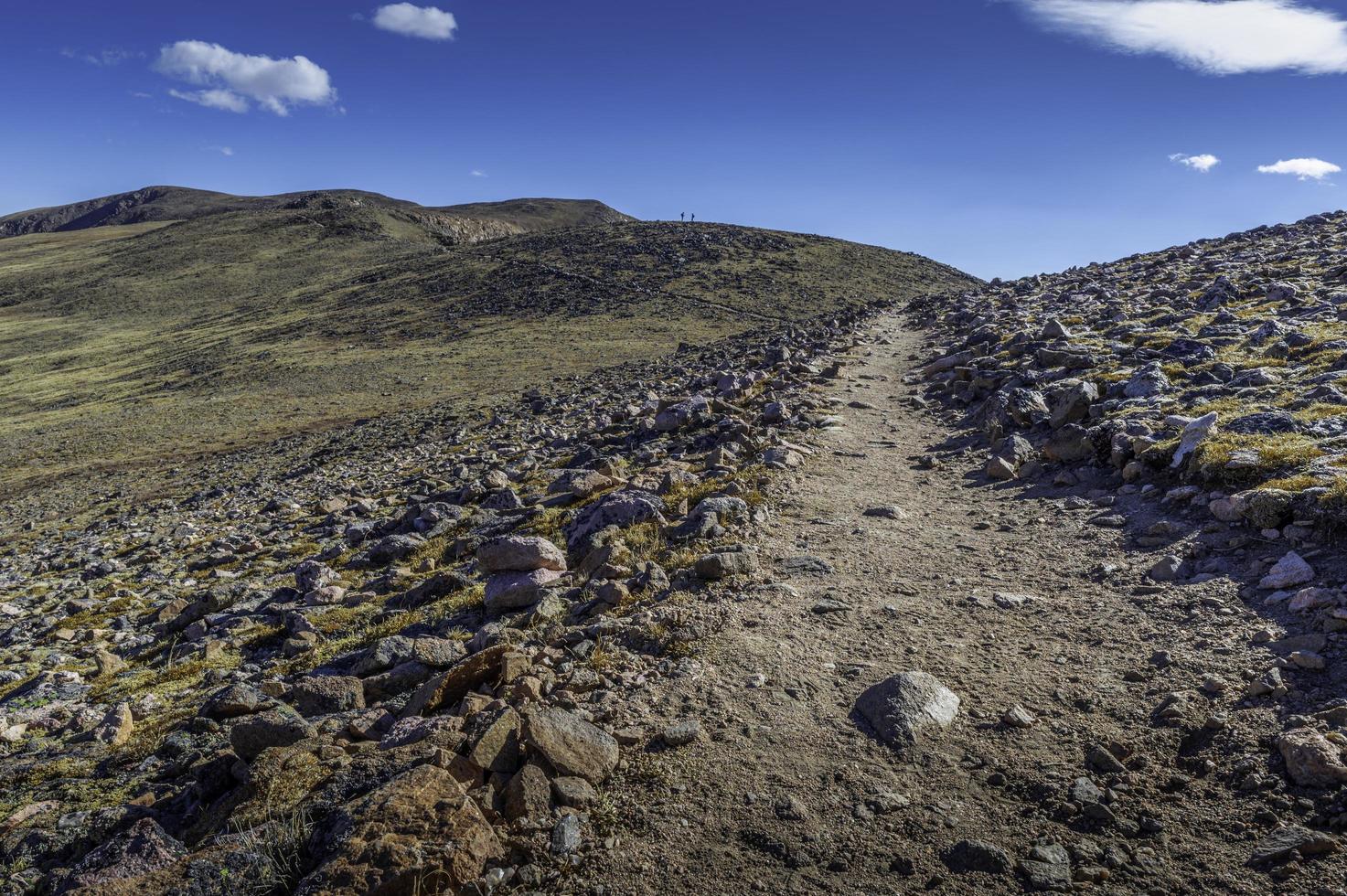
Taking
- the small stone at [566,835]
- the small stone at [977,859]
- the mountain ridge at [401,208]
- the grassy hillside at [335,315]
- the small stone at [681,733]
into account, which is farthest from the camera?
the mountain ridge at [401,208]

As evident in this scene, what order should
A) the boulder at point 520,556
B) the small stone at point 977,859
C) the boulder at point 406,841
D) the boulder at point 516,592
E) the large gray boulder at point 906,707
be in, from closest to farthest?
the boulder at point 406,841 < the small stone at point 977,859 < the large gray boulder at point 906,707 < the boulder at point 516,592 < the boulder at point 520,556

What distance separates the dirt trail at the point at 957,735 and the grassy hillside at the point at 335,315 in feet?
87.5

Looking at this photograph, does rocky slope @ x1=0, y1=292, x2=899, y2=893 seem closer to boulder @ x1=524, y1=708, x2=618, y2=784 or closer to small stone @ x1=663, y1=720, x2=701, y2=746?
boulder @ x1=524, y1=708, x2=618, y2=784

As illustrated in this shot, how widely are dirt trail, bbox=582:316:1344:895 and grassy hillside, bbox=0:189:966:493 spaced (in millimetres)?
26682

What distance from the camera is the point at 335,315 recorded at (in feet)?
193

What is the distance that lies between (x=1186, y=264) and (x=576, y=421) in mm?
30812

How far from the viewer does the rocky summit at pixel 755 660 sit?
4215 millimetres

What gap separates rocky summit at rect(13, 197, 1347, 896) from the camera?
4215 mm

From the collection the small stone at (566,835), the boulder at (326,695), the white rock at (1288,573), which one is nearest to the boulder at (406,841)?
the small stone at (566,835)

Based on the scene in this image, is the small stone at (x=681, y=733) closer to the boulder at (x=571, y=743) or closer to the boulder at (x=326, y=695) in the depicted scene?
the boulder at (x=571, y=743)

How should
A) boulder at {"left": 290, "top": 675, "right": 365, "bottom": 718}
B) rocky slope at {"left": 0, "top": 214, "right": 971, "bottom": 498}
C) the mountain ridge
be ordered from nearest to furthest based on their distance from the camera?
1. boulder at {"left": 290, "top": 675, "right": 365, "bottom": 718}
2. rocky slope at {"left": 0, "top": 214, "right": 971, "bottom": 498}
3. the mountain ridge

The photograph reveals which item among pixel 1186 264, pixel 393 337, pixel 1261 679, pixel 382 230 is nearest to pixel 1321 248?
pixel 1186 264

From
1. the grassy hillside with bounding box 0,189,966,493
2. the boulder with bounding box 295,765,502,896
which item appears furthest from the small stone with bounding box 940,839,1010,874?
the grassy hillside with bounding box 0,189,966,493

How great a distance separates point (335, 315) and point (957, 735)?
204 ft
